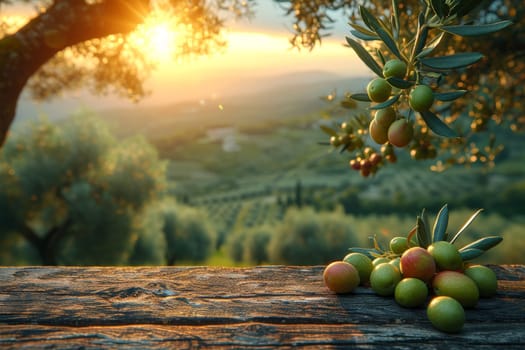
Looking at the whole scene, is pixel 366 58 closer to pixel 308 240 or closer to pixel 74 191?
pixel 74 191

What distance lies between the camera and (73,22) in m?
4.57

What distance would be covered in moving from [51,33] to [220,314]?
3.88 meters

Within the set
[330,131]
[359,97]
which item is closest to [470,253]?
[359,97]

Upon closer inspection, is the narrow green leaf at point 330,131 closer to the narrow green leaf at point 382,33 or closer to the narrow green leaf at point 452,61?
the narrow green leaf at point 382,33

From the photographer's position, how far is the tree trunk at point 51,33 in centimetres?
443

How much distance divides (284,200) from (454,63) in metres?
87.6

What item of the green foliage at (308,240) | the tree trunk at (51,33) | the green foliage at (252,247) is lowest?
the green foliage at (252,247)

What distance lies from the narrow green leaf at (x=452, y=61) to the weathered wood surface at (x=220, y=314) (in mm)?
1054

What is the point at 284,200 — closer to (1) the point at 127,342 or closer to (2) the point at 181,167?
(2) the point at 181,167

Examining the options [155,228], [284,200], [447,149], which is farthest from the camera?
[284,200]

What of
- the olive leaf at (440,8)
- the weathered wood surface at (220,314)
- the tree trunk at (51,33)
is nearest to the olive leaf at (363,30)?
the olive leaf at (440,8)

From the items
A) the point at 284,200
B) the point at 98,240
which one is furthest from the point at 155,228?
the point at 284,200

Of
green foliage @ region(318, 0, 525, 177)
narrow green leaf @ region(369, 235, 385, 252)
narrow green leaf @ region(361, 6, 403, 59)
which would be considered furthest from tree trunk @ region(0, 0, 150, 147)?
narrow green leaf @ region(369, 235, 385, 252)

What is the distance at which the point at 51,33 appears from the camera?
4496 millimetres
